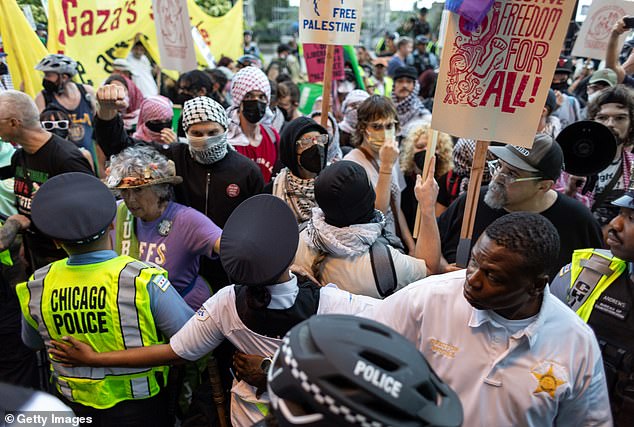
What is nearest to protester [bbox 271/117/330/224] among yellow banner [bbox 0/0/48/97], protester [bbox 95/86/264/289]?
protester [bbox 95/86/264/289]

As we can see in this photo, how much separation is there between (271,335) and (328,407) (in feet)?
3.26

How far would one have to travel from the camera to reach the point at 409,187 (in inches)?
173

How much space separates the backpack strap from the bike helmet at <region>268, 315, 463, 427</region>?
124cm

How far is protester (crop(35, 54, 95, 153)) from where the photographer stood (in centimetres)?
554

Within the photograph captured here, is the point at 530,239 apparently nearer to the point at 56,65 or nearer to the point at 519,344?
the point at 519,344

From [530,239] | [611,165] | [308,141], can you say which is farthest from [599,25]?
[530,239]

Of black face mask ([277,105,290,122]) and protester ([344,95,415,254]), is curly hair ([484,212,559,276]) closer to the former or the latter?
protester ([344,95,415,254])

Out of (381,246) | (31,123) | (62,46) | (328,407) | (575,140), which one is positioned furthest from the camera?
(62,46)

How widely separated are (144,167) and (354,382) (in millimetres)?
2267

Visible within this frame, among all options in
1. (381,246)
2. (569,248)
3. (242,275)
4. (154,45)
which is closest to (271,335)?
(242,275)

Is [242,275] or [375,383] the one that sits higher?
[375,383]

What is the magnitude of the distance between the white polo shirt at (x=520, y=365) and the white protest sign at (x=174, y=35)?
424cm

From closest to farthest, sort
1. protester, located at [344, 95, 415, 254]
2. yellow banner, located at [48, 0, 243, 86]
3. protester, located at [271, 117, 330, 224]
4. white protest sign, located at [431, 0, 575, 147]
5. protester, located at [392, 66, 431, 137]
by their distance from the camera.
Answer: white protest sign, located at [431, 0, 575, 147], protester, located at [271, 117, 330, 224], protester, located at [344, 95, 415, 254], protester, located at [392, 66, 431, 137], yellow banner, located at [48, 0, 243, 86]

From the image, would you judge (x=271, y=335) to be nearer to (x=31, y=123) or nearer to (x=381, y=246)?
(x=381, y=246)
